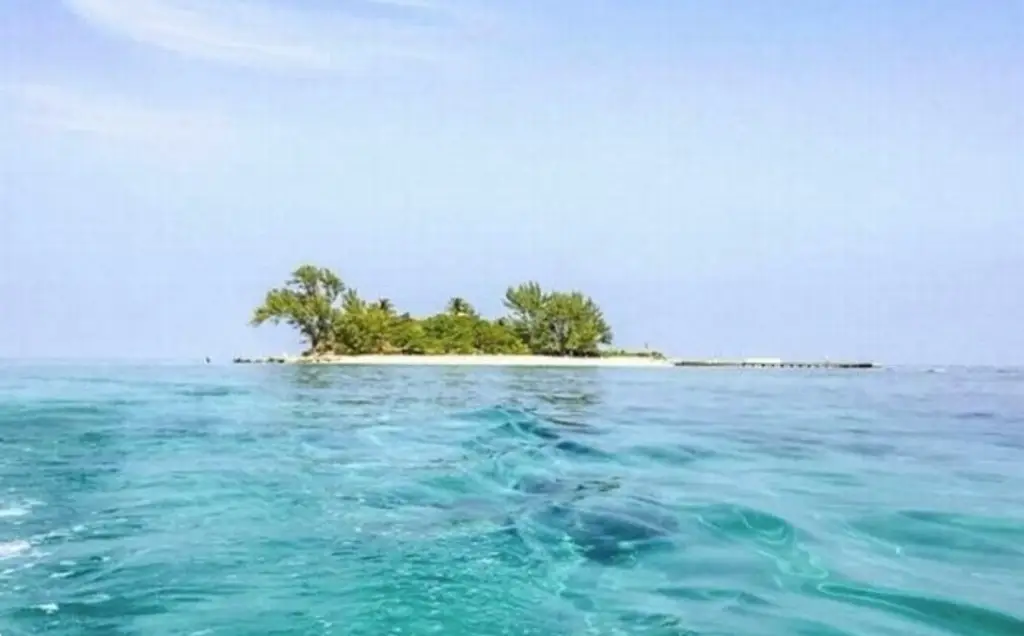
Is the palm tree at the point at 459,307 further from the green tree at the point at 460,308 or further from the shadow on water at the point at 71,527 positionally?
the shadow on water at the point at 71,527

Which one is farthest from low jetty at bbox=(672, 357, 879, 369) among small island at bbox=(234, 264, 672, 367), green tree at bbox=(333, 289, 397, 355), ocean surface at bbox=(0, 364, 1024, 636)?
ocean surface at bbox=(0, 364, 1024, 636)

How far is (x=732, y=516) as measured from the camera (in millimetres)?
11281

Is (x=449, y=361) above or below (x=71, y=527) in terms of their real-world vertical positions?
above

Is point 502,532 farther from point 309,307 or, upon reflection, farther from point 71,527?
point 309,307

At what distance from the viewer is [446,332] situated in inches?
4203

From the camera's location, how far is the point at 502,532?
1025cm

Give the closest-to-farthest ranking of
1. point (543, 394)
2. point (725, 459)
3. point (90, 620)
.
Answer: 1. point (90, 620)
2. point (725, 459)
3. point (543, 394)

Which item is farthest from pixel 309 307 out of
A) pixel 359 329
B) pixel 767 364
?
pixel 767 364

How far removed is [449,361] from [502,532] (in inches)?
3544

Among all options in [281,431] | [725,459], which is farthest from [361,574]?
[281,431]

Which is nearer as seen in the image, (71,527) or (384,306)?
(71,527)

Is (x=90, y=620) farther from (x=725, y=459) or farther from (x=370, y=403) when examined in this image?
(x=370, y=403)

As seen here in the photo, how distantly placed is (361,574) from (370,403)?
25.0 meters

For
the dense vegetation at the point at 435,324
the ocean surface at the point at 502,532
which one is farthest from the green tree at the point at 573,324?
the ocean surface at the point at 502,532
